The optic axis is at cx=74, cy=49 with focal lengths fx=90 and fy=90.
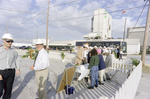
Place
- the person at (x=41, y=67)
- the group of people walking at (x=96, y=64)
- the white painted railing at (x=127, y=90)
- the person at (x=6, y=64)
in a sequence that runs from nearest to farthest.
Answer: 1. the white painted railing at (x=127, y=90)
2. the person at (x=6, y=64)
3. the person at (x=41, y=67)
4. the group of people walking at (x=96, y=64)

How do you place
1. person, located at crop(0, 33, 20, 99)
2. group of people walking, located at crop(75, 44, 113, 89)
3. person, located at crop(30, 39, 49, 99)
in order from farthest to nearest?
group of people walking, located at crop(75, 44, 113, 89), person, located at crop(30, 39, 49, 99), person, located at crop(0, 33, 20, 99)

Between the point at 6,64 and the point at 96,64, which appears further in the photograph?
the point at 96,64

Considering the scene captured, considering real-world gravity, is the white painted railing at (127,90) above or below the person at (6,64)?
below

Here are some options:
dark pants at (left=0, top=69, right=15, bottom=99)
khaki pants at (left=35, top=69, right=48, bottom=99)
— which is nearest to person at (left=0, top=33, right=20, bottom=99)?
dark pants at (left=0, top=69, right=15, bottom=99)

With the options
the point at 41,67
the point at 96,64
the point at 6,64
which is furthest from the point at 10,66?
the point at 96,64

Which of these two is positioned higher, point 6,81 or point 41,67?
point 41,67

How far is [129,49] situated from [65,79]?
97.7 feet

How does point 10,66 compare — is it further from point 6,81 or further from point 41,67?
point 41,67

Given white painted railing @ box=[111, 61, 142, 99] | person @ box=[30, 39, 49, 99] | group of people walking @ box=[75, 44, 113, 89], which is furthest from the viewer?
group of people walking @ box=[75, 44, 113, 89]

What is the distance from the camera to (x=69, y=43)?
44.9 m

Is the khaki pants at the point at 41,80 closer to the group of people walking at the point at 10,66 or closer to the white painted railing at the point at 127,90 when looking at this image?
the group of people walking at the point at 10,66

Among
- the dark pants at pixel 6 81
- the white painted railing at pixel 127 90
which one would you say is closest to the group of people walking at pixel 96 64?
the white painted railing at pixel 127 90

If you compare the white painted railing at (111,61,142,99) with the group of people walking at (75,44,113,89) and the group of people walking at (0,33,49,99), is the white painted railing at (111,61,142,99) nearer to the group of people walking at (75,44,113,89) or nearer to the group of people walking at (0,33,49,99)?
A: the group of people walking at (75,44,113,89)

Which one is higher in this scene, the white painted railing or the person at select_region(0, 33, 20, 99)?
the person at select_region(0, 33, 20, 99)
